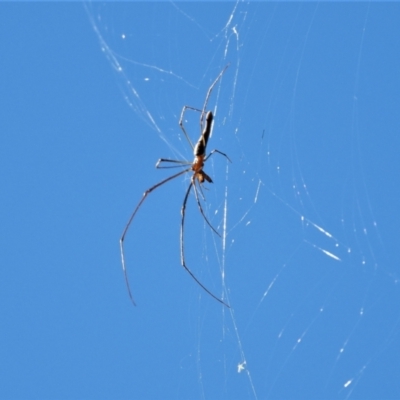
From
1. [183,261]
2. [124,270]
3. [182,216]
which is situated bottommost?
[124,270]

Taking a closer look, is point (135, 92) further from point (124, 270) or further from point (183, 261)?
point (183, 261)

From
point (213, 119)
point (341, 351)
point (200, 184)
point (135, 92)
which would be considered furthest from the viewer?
point (200, 184)

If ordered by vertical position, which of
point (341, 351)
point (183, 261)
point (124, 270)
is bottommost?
point (341, 351)

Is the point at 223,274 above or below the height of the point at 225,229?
below

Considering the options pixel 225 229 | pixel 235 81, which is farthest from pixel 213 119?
pixel 225 229

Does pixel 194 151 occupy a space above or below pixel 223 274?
above

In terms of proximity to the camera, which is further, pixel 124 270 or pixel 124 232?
pixel 124 232

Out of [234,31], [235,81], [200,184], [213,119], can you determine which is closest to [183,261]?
[200,184]

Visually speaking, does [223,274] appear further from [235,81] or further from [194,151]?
[235,81]

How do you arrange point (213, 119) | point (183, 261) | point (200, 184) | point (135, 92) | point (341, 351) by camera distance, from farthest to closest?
point (200, 184), point (183, 261), point (213, 119), point (135, 92), point (341, 351)
